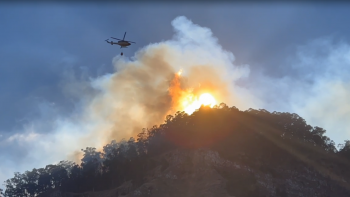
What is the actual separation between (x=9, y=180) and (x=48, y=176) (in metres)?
18.1

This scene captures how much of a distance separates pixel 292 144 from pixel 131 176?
62.0 metres

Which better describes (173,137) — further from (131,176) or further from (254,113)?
(254,113)

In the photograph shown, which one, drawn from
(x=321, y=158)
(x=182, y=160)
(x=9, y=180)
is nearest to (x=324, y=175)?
(x=321, y=158)

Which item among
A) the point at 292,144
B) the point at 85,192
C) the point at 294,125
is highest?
the point at 294,125

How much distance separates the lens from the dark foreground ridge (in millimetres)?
119250

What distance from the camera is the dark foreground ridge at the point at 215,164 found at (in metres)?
119

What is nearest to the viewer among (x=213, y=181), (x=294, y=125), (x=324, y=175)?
(x=213, y=181)

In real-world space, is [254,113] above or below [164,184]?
above

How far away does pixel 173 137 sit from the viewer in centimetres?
14762

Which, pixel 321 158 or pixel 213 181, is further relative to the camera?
pixel 321 158

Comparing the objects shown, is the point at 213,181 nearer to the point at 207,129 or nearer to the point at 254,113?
the point at 207,129

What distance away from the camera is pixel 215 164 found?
127062 millimetres

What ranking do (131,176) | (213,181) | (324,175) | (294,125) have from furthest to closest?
1. (294,125)
2. (131,176)
3. (324,175)
4. (213,181)

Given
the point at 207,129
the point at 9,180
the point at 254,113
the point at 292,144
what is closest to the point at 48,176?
the point at 9,180
